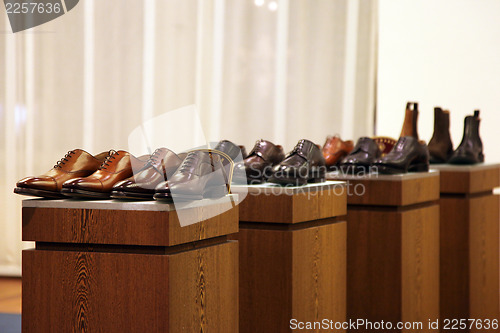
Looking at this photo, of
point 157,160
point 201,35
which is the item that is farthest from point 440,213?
point 201,35

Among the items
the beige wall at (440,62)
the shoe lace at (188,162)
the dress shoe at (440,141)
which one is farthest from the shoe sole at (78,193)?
the beige wall at (440,62)

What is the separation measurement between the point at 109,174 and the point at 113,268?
0.95 feet

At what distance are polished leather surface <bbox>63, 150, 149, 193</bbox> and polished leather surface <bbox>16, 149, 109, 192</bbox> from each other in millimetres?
68

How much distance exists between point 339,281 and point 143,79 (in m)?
3.08

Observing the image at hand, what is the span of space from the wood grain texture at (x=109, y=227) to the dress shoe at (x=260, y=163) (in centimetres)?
67

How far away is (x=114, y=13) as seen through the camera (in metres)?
5.32

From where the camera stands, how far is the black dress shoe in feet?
10.1

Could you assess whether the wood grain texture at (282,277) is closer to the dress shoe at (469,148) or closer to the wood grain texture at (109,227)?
the wood grain texture at (109,227)

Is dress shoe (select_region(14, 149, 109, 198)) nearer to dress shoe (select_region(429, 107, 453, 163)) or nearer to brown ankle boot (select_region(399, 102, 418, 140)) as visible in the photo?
brown ankle boot (select_region(399, 102, 418, 140))

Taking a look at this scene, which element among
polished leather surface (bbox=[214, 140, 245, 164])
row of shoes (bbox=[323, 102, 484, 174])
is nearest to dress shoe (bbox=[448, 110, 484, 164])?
row of shoes (bbox=[323, 102, 484, 174])

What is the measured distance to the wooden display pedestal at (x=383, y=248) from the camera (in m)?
3.01

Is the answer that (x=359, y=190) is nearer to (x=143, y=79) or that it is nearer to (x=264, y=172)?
(x=264, y=172)

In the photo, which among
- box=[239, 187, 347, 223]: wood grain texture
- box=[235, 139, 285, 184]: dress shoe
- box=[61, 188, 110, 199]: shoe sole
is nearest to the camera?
box=[61, 188, 110, 199]: shoe sole

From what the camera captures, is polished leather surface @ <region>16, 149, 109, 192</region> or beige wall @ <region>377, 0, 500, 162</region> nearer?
polished leather surface @ <region>16, 149, 109, 192</region>
